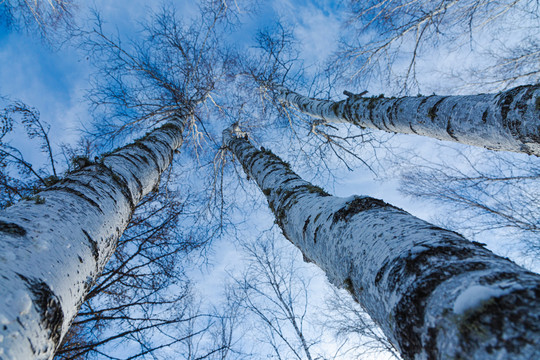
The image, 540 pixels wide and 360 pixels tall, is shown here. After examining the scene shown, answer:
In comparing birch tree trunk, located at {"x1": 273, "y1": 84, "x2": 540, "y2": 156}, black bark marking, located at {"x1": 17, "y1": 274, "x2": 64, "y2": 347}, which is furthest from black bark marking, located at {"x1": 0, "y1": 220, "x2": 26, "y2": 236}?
birch tree trunk, located at {"x1": 273, "y1": 84, "x2": 540, "y2": 156}

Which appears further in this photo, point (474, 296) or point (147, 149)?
point (147, 149)

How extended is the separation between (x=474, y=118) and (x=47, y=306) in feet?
9.52

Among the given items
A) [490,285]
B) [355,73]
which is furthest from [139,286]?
[355,73]

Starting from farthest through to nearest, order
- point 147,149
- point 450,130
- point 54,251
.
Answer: point 147,149 < point 450,130 < point 54,251

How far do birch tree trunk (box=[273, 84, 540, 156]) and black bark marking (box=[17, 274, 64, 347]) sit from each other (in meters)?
2.81

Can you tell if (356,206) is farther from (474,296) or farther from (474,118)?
(474,118)

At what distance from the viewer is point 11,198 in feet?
10.9

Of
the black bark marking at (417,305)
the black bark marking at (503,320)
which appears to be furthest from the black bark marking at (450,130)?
the black bark marking at (503,320)

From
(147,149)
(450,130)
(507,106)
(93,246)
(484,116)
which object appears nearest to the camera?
(93,246)

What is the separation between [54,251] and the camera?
86 centimetres

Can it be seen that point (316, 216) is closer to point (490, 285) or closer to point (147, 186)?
point (490, 285)

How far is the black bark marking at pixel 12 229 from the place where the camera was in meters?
0.80

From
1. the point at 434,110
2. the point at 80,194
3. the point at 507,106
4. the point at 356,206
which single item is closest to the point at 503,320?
the point at 356,206

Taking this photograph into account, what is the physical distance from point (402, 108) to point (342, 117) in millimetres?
1345
